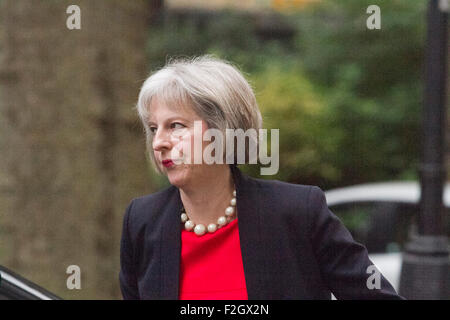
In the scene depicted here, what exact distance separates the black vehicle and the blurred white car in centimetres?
460

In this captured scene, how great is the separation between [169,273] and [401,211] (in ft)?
14.9

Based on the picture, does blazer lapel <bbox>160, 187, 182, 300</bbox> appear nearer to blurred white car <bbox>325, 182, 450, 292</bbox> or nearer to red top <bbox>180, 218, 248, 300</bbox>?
red top <bbox>180, 218, 248, 300</bbox>

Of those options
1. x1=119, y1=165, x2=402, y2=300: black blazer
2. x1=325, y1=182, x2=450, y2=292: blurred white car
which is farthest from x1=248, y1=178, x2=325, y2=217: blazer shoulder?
x1=325, y1=182, x2=450, y2=292: blurred white car

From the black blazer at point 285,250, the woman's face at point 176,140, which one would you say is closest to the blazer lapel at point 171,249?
the black blazer at point 285,250

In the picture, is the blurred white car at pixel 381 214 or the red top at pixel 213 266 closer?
the red top at pixel 213 266

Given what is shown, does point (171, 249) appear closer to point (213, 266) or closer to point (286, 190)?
point (213, 266)

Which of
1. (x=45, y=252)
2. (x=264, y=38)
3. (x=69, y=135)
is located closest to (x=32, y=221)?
(x=45, y=252)

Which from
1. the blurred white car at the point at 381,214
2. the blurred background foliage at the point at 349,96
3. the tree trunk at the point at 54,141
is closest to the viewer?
the tree trunk at the point at 54,141

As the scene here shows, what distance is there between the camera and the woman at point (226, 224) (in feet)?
7.06

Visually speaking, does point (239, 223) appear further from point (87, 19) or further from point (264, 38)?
point (264, 38)

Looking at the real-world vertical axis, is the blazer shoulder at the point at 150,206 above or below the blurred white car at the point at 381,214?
above

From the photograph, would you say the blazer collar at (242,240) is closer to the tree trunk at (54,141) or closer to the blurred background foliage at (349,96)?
the tree trunk at (54,141)

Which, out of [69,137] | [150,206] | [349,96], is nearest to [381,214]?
[69,137]

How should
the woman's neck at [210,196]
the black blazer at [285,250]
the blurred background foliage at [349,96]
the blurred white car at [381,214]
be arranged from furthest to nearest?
the blurred background foliage at [349,96], the blurred white car at [381,214], the woman's neck at [210,196], the black blazer at [285,250]
